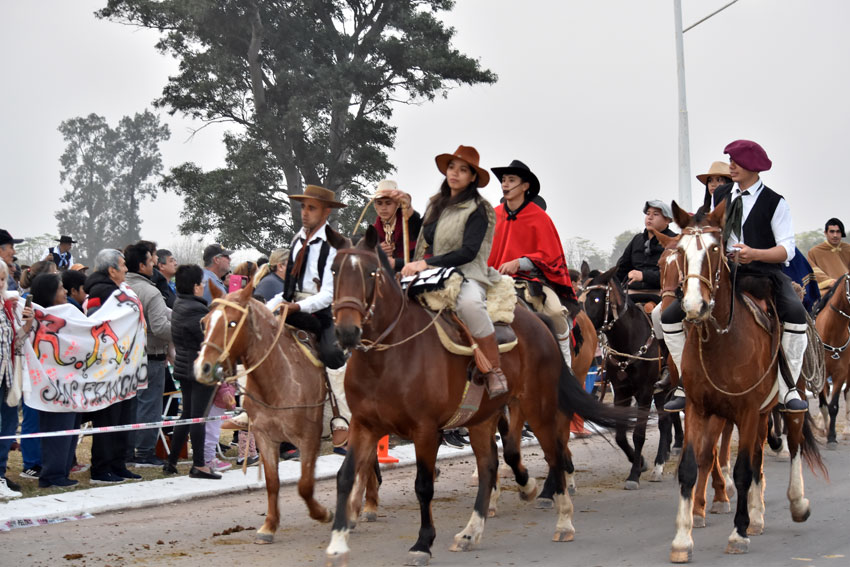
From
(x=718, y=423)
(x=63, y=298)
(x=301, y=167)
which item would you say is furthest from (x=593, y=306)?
(x=301, y=167)

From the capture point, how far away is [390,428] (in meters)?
7.44

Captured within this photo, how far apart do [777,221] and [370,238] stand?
365 cm

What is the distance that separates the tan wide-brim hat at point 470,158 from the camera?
844cm

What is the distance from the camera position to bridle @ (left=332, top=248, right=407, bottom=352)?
6.82 meters

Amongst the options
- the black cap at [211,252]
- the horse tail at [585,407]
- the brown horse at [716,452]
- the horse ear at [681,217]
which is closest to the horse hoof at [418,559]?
the horse tail at [585,407]

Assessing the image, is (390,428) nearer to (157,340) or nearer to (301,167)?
(157,340)

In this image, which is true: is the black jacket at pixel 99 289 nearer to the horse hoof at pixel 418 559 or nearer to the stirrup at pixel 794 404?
the horse hoof at pixel 418 559

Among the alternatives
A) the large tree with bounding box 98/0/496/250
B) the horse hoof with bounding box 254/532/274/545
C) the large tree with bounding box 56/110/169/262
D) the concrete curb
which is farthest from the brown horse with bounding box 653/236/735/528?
the large tree with bounding box 56/110/169/262

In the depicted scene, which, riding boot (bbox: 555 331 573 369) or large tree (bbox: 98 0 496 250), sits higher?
large tree (bbox: 98 0 496 250)

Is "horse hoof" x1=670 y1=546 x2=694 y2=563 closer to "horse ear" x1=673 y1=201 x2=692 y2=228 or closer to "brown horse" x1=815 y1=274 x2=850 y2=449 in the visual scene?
"horse ear" x1=673 y1=201 x2=692 y2=228

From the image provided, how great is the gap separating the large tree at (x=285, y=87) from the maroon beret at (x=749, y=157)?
20267mm

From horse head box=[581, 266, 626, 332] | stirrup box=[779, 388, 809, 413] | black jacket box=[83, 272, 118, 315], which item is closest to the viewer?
stirrup box=[779, 388, 809, 413]

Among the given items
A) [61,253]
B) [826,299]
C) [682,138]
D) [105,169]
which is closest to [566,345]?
[826,299]

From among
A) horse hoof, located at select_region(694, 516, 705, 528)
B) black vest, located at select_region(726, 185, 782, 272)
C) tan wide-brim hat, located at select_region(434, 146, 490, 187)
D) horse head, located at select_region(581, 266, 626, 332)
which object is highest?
tan wide-brim hat, located at select_region(434, 146, 490, 187)
